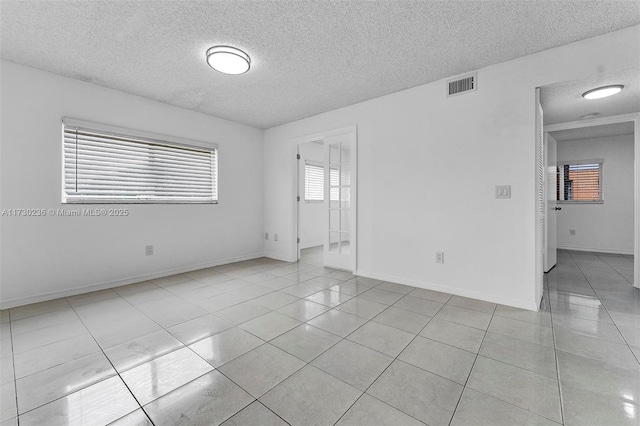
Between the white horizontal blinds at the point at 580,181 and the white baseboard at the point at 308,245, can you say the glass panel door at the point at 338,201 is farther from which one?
the white horizontal blinds at the point at 580,181

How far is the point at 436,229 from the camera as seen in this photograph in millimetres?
3305

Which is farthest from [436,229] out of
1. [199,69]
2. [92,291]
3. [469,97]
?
[92,291]

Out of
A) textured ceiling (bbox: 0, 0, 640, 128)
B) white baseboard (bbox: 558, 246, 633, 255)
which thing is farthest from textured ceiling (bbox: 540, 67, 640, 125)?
white baseboard (bbox: 558, 246, 633, 255)

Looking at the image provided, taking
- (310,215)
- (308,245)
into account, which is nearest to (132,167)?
(310,215)

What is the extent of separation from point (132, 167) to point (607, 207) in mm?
8908

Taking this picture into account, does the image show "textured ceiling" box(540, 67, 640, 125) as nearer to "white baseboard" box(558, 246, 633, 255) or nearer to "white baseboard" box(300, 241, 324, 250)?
"white baseboard" box(558, 246, 633, 255)

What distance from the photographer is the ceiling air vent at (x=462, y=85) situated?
2973mm

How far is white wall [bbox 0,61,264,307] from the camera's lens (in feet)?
9.30

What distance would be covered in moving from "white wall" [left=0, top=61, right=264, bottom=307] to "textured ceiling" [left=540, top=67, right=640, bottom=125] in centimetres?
467

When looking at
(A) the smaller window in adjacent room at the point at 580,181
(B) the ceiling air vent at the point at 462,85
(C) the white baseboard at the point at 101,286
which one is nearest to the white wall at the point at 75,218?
(C) the white baseboard at the point at 101,286

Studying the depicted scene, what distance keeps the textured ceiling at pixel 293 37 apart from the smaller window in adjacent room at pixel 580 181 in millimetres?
4897

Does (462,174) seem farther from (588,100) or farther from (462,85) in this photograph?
→ (588,100)

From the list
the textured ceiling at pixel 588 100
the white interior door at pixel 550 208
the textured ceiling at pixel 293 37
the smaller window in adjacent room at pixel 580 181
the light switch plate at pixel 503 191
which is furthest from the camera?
the smaller window in adjacent room at pixel 580 181

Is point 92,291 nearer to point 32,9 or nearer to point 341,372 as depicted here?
point 32,9
